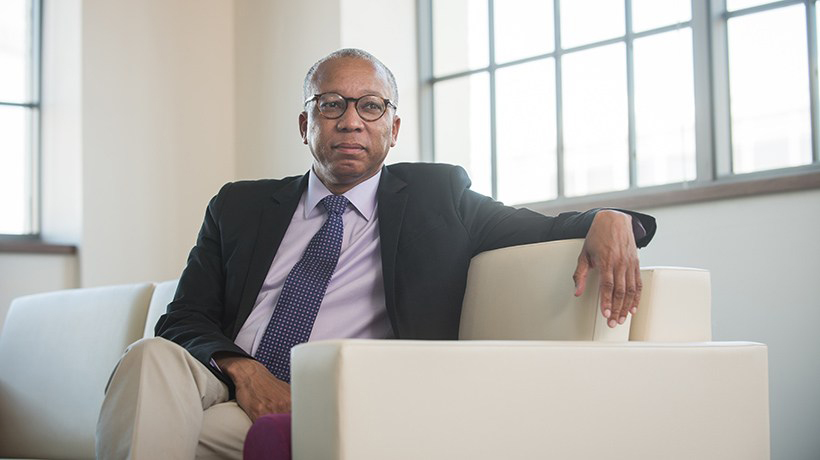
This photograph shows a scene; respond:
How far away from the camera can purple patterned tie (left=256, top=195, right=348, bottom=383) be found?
2303 millimetres

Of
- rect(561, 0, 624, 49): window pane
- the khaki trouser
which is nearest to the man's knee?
the khaki trouser

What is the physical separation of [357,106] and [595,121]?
1.75m

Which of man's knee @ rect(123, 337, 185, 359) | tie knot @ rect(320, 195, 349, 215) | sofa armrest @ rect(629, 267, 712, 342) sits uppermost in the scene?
tie knot @ rect(320, 195, 349, 215)

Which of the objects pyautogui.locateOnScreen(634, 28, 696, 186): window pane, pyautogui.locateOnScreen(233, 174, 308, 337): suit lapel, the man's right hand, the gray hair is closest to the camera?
the man's right hand

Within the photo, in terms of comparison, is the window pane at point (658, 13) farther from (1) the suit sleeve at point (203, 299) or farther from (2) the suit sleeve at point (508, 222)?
(1) the suit sleeve at point (203, 299)

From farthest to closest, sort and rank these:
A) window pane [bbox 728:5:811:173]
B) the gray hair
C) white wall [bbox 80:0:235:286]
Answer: white wall [bbox 80:0:235:286] → window pane [bbox 728:5:811:173] → the gray hair

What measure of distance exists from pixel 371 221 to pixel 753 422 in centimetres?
101

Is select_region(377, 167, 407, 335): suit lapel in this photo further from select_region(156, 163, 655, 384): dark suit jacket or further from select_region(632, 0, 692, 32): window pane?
select_region(632, 0, 692, 32): window pane

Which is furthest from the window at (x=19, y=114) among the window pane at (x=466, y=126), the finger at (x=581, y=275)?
the finger at (x=581, y=275)

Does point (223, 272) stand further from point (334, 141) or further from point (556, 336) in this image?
point (556, 336)

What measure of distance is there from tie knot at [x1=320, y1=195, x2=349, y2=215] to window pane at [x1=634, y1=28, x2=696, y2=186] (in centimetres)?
158

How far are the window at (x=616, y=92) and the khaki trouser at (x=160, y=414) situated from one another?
7.01 ft

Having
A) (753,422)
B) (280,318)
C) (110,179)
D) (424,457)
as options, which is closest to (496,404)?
(424,457)

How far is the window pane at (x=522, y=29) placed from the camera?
428cm
